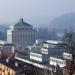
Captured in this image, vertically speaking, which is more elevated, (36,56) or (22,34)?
(22,34)

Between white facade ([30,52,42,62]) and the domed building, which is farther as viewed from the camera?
the domed building

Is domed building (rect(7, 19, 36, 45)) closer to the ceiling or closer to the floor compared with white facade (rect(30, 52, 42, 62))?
closer to the ceiling

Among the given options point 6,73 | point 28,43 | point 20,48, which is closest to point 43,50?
point 20,48

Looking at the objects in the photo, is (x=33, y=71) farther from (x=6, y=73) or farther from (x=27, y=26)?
(x=27, y=26)

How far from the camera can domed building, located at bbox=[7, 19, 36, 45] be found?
5628cm

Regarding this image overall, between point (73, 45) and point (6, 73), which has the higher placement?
point (73, 45)

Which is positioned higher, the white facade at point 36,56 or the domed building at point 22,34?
the domed building at point 22,34

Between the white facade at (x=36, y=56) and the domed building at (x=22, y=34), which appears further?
the domed building at (x=22, y=34)

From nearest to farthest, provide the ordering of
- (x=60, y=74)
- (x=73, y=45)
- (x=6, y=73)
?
(x=73, y=45) → (x=60, y=74) → (x=6, y=73)

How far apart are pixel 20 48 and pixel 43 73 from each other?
2793cm

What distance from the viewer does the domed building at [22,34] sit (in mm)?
56281

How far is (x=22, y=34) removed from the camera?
186 feet

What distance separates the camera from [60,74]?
16078 mm

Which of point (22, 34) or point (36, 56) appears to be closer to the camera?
point (36, 56)
